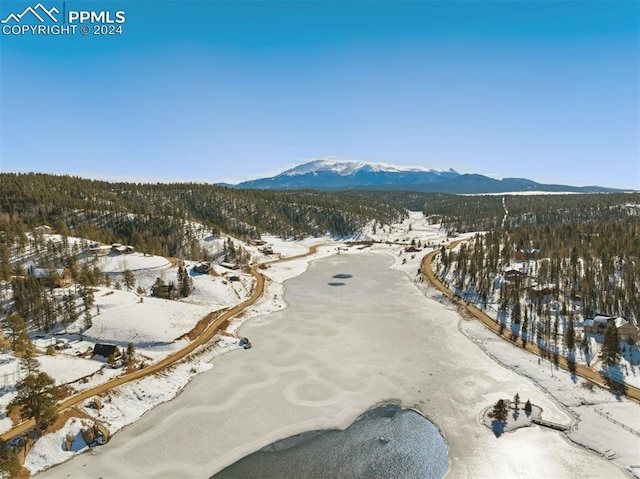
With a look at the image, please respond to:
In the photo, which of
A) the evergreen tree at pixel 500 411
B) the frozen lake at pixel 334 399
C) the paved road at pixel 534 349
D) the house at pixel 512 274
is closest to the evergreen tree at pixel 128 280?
the frozen lake at pixel 334 399

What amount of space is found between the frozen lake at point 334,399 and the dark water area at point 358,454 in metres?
1.33

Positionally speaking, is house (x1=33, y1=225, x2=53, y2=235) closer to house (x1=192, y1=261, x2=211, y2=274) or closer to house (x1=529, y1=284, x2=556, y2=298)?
house (x1=192, y1=261, x2=211, y2=274)

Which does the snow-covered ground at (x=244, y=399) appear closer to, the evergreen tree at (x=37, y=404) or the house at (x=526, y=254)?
the evergreen tree at (x=37, y=404)

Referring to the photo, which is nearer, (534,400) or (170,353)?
(534,400)

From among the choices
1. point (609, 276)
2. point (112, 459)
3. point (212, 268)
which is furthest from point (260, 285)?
point (609, 276)

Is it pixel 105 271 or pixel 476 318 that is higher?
pixel 105 271

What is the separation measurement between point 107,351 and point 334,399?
3374 cm

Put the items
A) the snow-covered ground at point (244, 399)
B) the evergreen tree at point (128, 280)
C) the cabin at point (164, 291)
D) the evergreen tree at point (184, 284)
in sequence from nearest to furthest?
the snow-covered ground at point (244, 399)
the cabin at point (164, 291)
the evergreen tree at point (184, 284)
the evergreen tree at point (128, 280)

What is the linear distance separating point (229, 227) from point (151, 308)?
4597 inches

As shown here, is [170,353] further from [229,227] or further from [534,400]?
[229,227]

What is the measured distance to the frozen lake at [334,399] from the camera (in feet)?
119

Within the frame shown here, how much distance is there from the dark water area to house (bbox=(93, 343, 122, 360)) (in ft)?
96.6

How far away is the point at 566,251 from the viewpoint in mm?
115188

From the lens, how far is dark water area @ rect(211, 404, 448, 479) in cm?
3484
